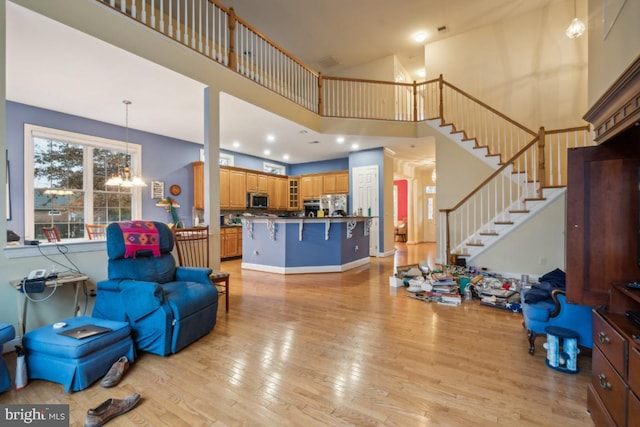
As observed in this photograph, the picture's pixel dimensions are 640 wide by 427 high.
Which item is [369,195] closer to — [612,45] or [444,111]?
[444,111]

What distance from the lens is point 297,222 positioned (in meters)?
5.58

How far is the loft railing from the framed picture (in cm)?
298

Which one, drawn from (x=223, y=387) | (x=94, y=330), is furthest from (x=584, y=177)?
(x=94, y=330)

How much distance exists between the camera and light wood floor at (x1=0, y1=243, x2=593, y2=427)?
173cm

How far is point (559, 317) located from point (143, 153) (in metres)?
7.19

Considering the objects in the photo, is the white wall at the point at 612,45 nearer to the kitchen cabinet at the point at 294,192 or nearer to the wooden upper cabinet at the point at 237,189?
the wooden upper cabinet at the point at 237,189

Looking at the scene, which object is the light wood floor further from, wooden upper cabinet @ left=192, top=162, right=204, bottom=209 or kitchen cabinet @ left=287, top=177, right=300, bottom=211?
kitchen cabinet @ left=287, top=177, right=300, bottom=211

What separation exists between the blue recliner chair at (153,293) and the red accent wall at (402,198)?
32.8ft

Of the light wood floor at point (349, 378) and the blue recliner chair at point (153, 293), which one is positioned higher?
the blue recliner chair at point (153, 293)

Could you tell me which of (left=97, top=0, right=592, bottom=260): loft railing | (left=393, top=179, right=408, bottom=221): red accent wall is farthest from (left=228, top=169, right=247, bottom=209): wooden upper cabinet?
(left=393, top=179, right=408, bottom=221): red accent wall

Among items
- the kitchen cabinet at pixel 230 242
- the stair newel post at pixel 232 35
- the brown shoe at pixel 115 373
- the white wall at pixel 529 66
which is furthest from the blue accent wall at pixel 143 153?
the white wall at pixel 529 66

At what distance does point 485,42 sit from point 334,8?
3.57 m

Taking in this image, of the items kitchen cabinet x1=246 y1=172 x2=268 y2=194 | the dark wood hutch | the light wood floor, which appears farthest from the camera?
kitchen cabinet x1=246 y1=172 x2=268 y2=194

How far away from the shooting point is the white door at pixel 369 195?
→ 7.77 m
